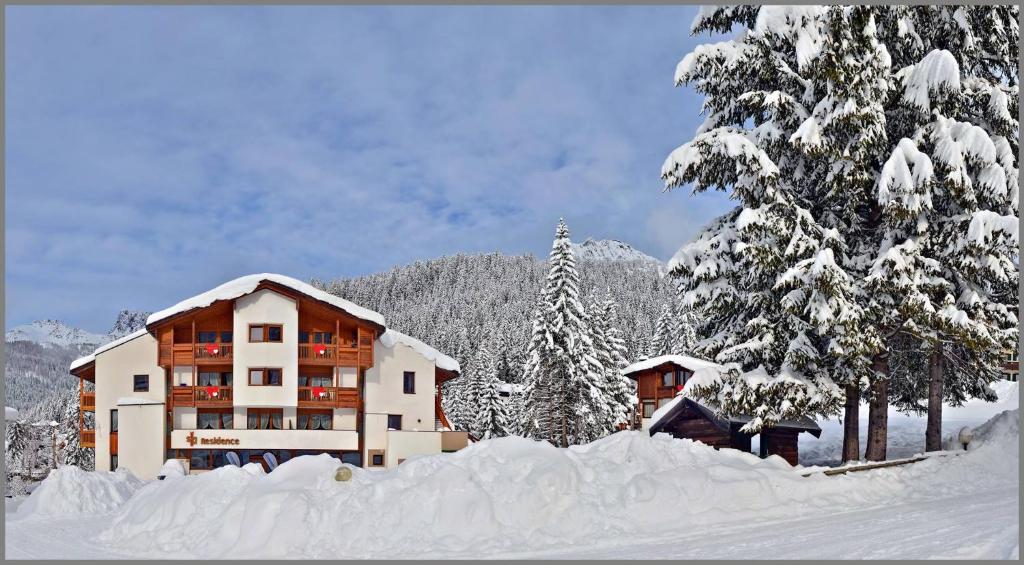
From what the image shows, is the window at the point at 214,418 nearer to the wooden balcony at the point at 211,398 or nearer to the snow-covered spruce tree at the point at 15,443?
the wooden balcony at the point at 211,398

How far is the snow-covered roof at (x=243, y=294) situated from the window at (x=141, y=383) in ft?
10.6

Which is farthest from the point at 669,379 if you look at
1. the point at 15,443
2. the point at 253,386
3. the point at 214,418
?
the point at 15,443

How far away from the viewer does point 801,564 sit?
37.6 ft

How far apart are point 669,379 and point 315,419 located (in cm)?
1992

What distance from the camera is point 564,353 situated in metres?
47.0

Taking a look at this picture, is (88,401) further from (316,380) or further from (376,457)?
(376,457)

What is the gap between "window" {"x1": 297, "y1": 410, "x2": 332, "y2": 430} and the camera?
138 feet

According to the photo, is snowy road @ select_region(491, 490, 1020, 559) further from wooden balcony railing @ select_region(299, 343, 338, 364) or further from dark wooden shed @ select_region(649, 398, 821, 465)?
wooden balcony railing @ select_region(299, 343, 338, 364)

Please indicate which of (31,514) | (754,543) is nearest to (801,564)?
(754,543)

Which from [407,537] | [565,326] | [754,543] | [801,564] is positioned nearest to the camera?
[801,564]

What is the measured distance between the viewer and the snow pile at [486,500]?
1466 cm

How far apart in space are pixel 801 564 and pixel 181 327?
119 ft

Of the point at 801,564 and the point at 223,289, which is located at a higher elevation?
the point at 223,289

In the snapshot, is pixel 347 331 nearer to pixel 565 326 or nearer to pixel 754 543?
pixel 565 326
